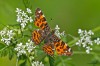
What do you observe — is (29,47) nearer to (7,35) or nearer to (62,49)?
(7,35)

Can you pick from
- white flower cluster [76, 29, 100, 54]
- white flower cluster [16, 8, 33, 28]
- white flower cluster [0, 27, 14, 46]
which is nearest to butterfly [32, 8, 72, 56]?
white flower cluster [16, 8, 33, 28]

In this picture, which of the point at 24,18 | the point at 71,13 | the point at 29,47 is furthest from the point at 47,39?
the point at 71,13

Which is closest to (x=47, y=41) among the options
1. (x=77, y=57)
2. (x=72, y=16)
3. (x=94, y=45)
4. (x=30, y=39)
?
(x=30, y=39)

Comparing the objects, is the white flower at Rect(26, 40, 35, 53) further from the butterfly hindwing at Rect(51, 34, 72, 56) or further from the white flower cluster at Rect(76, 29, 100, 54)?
the white flower cluster at Rect(76, 29, 100, 54)

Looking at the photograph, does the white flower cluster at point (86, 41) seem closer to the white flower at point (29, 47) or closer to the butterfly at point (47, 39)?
the butterfly at point (47, 39)

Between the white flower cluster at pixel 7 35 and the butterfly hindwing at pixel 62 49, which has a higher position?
the white flower cluster at pixel 7 35

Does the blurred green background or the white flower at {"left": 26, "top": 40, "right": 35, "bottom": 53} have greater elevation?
the blurred green background

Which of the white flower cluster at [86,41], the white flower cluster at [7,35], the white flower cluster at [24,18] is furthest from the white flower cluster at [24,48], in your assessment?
the white flower cluster at [86,41]

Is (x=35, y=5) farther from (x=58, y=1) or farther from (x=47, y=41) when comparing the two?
(x=47, y=41)
